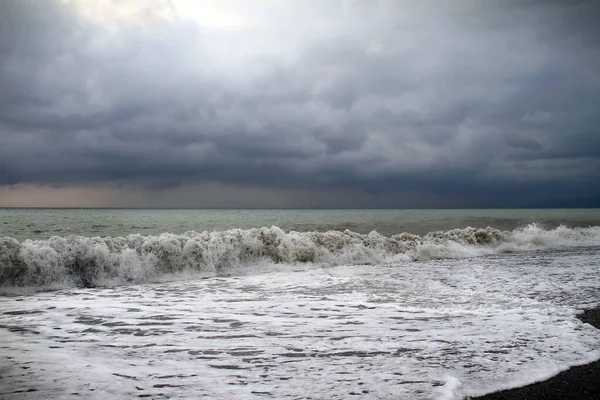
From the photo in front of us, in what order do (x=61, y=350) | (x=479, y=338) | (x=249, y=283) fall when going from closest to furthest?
(x=61, y=350), (x=479, y=338), (x=249, y=283)

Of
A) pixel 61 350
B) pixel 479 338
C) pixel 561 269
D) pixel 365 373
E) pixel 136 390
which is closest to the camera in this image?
pixel 136 390

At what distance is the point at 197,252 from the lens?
15867 millimetres

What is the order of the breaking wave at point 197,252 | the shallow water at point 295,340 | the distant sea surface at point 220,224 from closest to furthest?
the shallow water at point 295,340
the breaking wave at point 197,252
the distant sea surface at point 220,224

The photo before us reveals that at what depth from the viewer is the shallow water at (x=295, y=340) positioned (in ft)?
15.2

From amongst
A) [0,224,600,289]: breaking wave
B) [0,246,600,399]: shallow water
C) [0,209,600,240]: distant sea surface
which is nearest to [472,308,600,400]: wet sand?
[0,246,600,399]: shallow water

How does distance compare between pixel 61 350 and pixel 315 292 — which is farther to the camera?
pixel 315 292

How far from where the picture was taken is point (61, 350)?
19.2ft

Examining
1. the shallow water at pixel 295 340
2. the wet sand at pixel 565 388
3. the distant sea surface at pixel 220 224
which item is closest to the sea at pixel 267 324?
the shallow water at pixel 295 340

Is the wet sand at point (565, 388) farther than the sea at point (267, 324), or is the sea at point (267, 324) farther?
the sea at point (267, 324)

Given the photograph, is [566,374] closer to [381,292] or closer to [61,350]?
[381,292]

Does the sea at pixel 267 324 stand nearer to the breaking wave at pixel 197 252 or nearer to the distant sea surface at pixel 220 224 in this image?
the breaking wave at pixel 197 252

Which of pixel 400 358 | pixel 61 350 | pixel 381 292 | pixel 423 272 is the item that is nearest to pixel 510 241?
pixel 423 272

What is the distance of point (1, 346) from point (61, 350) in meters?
1.01

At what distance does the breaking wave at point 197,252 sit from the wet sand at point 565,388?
11760 mm
